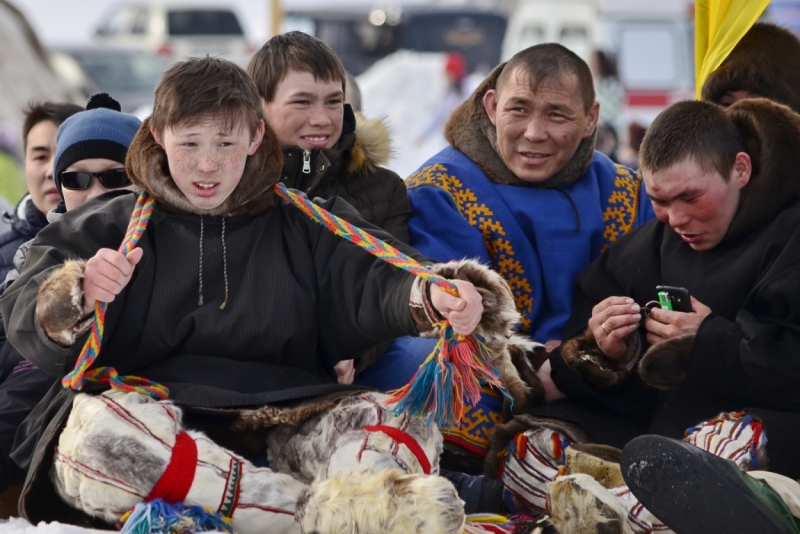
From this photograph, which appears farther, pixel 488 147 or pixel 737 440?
pixel 488 147

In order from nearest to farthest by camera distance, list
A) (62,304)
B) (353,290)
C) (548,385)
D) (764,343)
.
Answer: (62,304) < (764,343) < (353,290) < (548,385)

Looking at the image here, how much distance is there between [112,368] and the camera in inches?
95.9

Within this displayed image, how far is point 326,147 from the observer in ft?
10.6

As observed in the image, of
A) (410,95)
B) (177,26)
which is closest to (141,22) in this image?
(177,26)

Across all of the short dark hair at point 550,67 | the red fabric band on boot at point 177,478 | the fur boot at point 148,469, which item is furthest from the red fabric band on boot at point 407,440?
the short dark hair at point 550,67

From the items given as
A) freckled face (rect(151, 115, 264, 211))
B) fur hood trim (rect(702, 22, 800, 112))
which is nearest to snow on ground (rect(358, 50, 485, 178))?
fur hood trim (rect(702, 22, 800, 112))

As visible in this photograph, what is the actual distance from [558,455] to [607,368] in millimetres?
259

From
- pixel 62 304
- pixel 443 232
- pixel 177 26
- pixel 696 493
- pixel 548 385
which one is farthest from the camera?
pixel 177 26

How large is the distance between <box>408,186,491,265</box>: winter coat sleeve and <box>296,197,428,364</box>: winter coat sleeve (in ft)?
1.63

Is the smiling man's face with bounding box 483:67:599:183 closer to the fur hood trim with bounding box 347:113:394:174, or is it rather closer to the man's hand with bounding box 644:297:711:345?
the fur hood trim with bounding box 347:113:394:174

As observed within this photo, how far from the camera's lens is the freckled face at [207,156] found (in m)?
2.45

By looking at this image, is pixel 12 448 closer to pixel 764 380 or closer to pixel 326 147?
pixel 326 147

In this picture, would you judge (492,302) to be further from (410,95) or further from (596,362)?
(410,95)

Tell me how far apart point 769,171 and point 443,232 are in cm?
96
